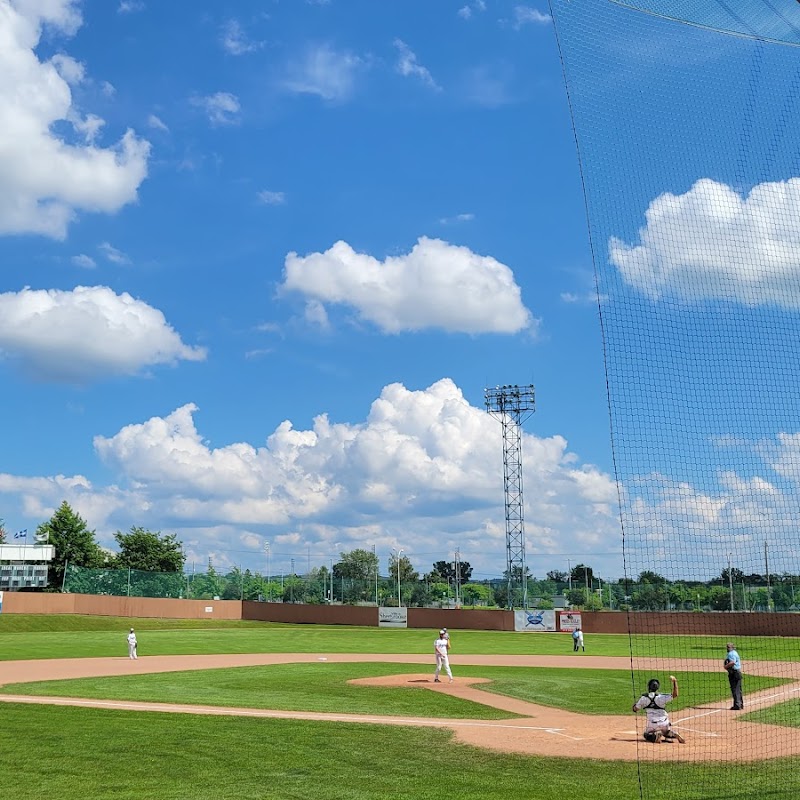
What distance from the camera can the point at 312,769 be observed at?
42.6 feet

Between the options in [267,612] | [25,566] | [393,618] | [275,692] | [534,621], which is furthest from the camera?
[25,566]

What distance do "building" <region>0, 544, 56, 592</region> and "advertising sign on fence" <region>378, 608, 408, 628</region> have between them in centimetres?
3190

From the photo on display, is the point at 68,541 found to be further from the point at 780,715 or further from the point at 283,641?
the point at 780,715

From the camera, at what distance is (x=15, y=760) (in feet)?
43.7

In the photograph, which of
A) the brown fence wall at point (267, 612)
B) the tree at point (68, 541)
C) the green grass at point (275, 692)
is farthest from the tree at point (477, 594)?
the green grass at point (275, 692)

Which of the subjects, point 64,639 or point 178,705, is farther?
point 64,639

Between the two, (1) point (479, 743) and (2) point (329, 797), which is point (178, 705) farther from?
(2) point (329, 797)

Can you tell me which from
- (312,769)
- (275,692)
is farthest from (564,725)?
(275,692)

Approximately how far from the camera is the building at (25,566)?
252ft

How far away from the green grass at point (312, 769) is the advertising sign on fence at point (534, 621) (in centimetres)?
5252

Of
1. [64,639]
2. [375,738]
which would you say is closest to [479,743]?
[375,738]

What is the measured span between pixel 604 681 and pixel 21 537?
8856 cm

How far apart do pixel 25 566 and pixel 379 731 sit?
235 feet

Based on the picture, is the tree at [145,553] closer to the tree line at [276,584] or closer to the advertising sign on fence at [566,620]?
the tree line at [276,584]
